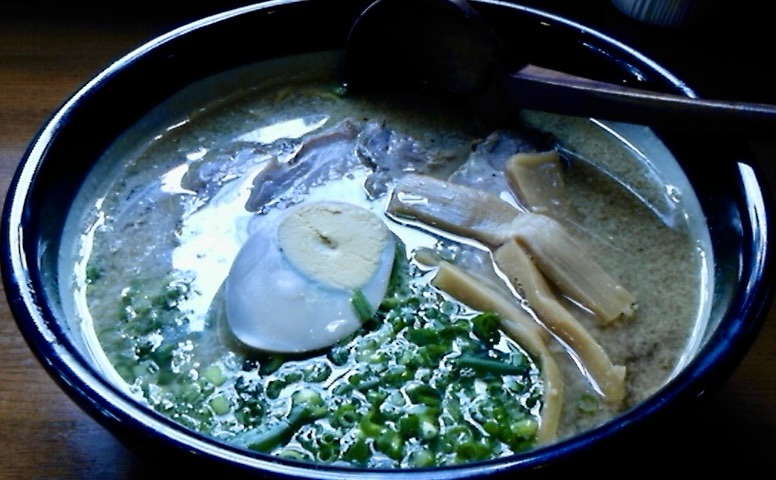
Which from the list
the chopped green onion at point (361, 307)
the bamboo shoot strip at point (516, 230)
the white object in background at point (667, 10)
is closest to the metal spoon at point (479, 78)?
the bamboo shoot strip at point (516, 230)

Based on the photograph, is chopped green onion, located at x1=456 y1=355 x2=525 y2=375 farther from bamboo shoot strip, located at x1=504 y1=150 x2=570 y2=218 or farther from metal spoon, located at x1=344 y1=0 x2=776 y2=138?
metal spoon, located at x1=344 y1=0 x2=776 y2=138

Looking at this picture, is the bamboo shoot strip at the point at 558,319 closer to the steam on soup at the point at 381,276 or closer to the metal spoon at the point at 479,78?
the steam on soup at the point at 381,276

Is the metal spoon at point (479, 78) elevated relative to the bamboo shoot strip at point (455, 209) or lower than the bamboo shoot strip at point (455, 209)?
elevated

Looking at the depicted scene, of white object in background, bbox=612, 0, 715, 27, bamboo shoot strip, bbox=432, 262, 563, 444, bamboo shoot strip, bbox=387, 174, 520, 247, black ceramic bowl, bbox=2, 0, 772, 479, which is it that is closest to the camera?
black ceramic bowl, bbox=2, 0, 772, 479

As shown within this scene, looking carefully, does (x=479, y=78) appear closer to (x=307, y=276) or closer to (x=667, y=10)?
(x=307, y=276)

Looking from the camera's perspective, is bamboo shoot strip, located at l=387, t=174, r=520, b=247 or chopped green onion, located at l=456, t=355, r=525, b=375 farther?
bamboo shoot strip, located at l=387, t=174, r=520, b=247

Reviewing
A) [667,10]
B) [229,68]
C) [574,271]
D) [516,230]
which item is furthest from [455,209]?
[667,10]

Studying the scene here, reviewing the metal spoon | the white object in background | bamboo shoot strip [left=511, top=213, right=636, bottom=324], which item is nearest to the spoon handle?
the metal spoon

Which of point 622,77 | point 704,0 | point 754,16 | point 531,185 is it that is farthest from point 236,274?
point 754,16
